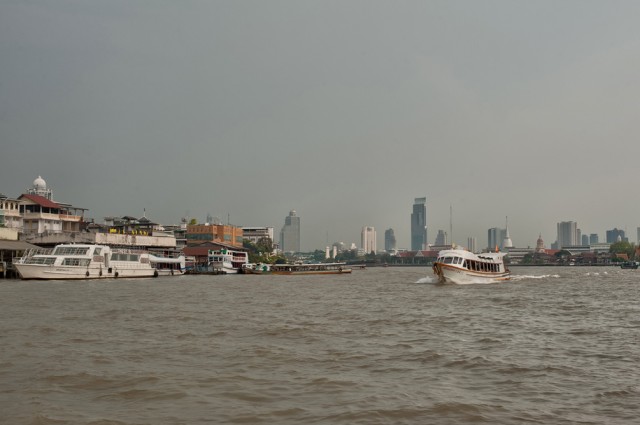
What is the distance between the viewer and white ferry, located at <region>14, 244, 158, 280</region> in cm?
5950

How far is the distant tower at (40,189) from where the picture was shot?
106875mm

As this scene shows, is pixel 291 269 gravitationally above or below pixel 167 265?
below

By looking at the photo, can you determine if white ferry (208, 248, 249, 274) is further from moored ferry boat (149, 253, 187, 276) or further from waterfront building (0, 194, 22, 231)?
waterfront building (0, 194, 22, 231)

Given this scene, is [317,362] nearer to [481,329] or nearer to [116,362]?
[116,362]

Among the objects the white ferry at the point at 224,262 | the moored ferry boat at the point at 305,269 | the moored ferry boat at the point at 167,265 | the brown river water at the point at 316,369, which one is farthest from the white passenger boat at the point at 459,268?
the white ferry at the point at 224,262

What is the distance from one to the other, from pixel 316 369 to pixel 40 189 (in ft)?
346

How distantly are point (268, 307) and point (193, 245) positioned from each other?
305 feet

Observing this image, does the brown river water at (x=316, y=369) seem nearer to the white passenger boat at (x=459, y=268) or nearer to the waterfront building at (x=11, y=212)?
the white passenger boat at (x=459, y=268)

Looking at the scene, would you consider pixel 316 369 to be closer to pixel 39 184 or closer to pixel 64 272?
pixel 64 272

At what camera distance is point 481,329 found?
22.2 m

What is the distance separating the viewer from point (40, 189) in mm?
107562

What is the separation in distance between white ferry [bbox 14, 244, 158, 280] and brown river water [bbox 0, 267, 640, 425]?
116 ft

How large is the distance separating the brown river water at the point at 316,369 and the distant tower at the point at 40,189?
3453 inches

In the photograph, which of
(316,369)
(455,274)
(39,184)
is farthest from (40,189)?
(316,369)
